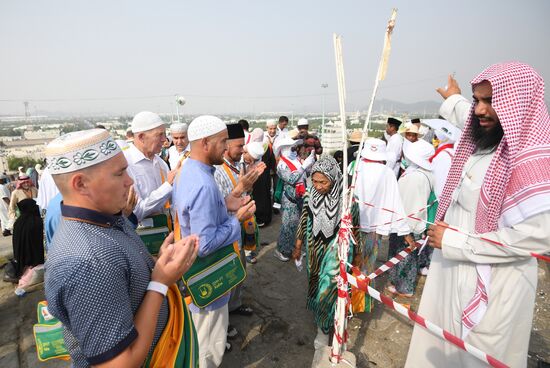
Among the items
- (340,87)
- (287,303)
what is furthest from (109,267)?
(287,303)

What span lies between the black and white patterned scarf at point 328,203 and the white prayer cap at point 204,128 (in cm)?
114

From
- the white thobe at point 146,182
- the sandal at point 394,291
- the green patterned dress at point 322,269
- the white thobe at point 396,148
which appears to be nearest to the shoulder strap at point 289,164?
the green patterned dress at point 322,269

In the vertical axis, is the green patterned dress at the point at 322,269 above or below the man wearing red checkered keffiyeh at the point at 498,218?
below

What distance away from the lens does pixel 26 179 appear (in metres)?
5.42

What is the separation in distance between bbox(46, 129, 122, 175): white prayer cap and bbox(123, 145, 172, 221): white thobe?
5.95 ft

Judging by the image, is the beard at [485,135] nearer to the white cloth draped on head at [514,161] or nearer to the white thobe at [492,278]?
the white thobe at [492,278]

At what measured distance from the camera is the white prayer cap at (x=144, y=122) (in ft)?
11.2

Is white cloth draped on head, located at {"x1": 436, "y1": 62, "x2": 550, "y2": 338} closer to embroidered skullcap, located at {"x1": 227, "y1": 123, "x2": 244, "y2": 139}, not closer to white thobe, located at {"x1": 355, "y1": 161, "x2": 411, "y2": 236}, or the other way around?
Result: white thobe, located at {"x1": 355, "y1": 161, "x2": 411, "y2": 236}

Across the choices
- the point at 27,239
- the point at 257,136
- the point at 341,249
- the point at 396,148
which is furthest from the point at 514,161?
the point at 27,239

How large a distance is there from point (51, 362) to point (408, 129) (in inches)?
296

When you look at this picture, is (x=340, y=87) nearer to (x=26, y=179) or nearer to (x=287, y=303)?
(x=287, y=303)

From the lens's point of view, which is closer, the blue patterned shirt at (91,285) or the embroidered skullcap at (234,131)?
the blue patterned shirt at (91,285)

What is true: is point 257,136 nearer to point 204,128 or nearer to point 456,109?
point 204,128

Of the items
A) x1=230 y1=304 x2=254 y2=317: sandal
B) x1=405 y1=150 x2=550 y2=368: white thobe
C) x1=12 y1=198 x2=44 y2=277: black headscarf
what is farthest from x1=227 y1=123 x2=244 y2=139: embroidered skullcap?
x1=12 y1=198 x2=44 y2=277: black headscarf
